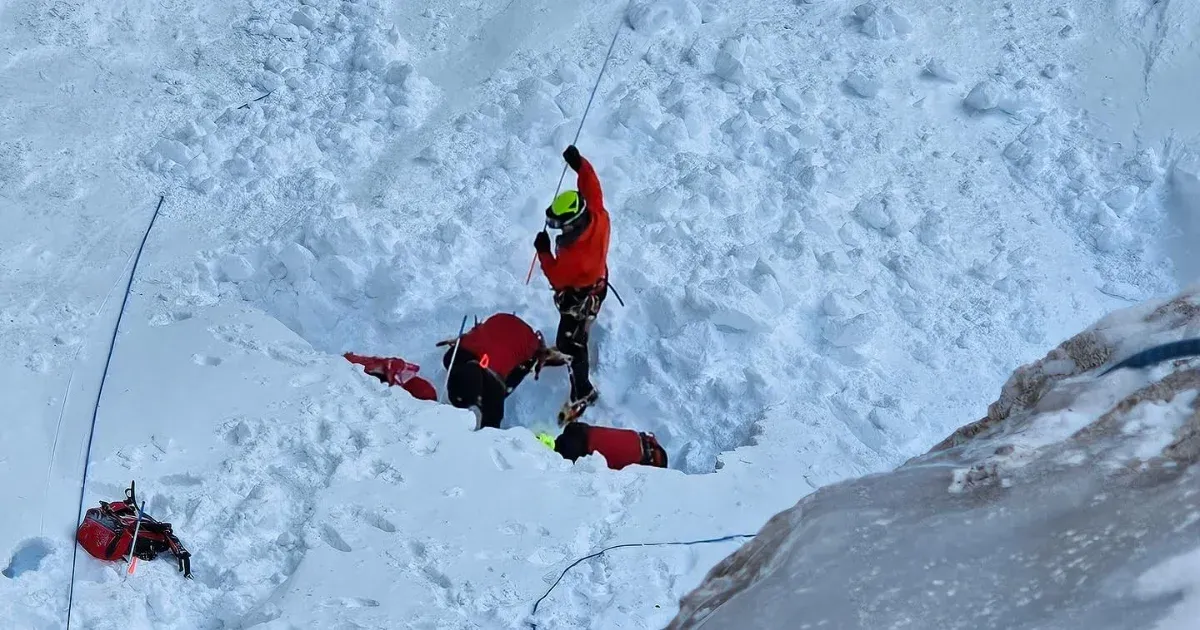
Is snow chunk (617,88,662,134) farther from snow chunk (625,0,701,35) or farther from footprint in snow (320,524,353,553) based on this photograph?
footprint in snow (320,524,353,553)

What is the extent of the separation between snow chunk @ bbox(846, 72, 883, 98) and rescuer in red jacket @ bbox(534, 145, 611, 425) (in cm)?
266

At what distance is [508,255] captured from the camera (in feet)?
20.7

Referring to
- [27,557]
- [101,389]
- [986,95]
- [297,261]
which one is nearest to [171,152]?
[297,261]

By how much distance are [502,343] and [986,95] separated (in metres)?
4.07

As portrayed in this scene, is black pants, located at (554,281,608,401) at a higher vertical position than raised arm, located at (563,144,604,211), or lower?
lower

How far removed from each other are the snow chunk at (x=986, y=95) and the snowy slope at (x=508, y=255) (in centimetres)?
7

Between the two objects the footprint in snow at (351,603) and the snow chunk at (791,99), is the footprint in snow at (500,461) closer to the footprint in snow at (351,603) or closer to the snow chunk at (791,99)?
the footprint in snow at (351,603)

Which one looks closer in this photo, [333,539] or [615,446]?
[333,539]

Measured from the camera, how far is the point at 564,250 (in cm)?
558

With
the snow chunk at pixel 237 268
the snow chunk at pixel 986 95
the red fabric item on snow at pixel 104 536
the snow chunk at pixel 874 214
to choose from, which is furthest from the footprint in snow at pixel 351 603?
the snow chunk at pixel 986 95

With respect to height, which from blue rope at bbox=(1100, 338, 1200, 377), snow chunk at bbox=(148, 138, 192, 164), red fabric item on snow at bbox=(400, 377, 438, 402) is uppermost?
blue rope at bbox=(1100, 338, 1200, 377)

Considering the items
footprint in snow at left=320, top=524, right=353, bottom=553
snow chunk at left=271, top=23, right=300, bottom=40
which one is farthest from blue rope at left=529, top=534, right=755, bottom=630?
snow chunk at left=271, top=23, right=300, bottom=40

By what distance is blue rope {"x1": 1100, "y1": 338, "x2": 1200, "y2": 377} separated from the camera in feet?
8.29

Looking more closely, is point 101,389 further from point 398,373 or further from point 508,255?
point 508,255
